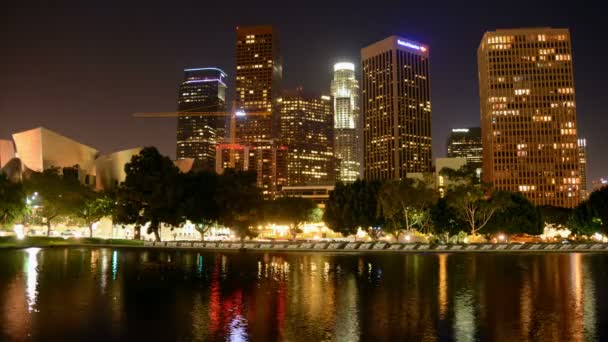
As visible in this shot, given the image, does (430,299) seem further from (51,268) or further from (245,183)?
(245,183)

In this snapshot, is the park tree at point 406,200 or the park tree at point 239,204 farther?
the park tree at point 239,204

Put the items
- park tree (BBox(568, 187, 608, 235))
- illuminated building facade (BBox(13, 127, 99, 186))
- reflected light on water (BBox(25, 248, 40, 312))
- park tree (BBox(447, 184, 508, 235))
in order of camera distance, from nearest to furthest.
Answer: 1. reflected light on water (BBox(25, 248, 40, 312))
2. park tree (BBox(447, 184, 508, 235))
3. park tree (BBox(568, 187, 608, 235))
4. illuminated building facade (BBox(13, 127, 99, 186))

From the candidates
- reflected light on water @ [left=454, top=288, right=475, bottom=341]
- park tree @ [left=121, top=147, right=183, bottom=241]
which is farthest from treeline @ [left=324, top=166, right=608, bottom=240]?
reflected light on water @ [left=454, top=288, right=475, bottom=341]

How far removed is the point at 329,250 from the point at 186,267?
26398 millimetres

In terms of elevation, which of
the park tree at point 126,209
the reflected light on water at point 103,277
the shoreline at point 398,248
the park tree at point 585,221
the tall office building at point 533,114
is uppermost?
the tall office building at point 533,114

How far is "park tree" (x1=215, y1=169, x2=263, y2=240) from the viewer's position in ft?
260

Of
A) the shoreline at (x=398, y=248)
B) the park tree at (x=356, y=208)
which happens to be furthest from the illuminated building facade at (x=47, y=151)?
the park tree at (x=356, y=208)

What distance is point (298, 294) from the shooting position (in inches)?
1041

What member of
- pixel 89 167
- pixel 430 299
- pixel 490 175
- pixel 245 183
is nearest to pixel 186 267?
pixel 430 299

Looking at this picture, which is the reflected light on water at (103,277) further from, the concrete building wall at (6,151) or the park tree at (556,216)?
the park tree at (556,216)

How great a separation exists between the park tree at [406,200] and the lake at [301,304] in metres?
34.2

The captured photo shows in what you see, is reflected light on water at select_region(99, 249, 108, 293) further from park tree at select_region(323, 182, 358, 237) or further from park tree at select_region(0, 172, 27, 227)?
park tree at select_region(323, 182, 358, 237)

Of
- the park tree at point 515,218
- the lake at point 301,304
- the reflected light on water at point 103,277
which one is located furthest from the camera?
the park tree at point 515,218

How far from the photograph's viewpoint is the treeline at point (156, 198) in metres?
77.2
